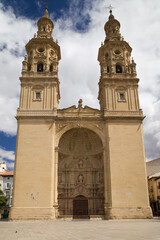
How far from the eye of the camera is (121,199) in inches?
917

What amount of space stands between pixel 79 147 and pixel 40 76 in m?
10.8

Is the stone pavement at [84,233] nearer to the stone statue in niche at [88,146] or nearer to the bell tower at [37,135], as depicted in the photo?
the bell tower at [37,135]

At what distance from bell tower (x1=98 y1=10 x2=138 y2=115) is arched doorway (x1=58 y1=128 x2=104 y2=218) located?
16.2ft

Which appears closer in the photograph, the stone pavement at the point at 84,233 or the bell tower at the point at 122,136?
the stone pavement at the point at 84,233

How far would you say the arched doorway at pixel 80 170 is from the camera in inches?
1053

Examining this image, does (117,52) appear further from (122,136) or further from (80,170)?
(80,170)

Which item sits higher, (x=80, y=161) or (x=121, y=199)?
(x=80, y=161)

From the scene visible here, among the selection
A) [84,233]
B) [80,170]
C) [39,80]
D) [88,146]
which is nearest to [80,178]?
[80,170]

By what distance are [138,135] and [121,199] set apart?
759 cm

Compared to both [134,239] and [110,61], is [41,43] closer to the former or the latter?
[110,61]

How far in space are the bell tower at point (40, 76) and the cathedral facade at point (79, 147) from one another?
124 millimetres

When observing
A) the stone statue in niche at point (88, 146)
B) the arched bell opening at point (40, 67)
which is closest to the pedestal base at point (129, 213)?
the stone statue in niche at point (88, 146)

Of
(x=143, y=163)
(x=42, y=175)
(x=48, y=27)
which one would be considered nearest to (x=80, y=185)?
(x=42, y=175)

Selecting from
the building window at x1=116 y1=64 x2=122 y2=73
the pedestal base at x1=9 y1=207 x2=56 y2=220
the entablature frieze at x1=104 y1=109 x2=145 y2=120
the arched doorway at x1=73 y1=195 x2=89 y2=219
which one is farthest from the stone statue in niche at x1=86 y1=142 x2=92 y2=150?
the building window at x1=116 y1=64 x2=122 y2=73
